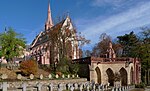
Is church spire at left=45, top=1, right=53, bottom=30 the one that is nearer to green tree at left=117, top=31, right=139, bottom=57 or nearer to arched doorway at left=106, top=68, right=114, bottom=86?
green tree at left=117, top=31, right=139, bottom=57

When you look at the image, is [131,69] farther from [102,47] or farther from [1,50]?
[1,50]

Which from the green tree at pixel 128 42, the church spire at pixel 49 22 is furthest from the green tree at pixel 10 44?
the church spire at pixel 49 22

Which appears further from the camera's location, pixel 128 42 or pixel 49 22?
pixel 49 22

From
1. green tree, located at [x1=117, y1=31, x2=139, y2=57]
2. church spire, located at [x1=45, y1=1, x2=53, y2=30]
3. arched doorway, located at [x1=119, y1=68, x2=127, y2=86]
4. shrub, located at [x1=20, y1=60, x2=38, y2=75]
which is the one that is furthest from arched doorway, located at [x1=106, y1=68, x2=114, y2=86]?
church spire, located at [x1=45, y1=1, x2=53, y2=30]

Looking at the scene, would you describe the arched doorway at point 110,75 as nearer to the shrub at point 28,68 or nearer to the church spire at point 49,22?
the shrub at point 28,68

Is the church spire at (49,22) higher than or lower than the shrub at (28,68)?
higher

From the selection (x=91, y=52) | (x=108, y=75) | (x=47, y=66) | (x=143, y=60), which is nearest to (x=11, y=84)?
(x=47, y=66)

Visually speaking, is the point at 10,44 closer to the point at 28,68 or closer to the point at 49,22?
the point at 28,68

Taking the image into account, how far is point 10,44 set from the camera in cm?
5209

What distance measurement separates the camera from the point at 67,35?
56.7 meters

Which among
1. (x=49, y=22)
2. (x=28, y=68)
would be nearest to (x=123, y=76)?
(x=28, y=68)

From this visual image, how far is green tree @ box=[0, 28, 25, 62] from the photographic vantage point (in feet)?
171

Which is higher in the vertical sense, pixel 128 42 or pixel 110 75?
pixel 128 42

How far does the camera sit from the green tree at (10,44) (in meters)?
52.0
